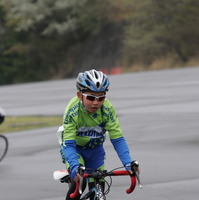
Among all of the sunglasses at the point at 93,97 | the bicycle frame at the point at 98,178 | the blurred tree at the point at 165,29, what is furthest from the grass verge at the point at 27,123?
the blurred tree at the point at 165,29

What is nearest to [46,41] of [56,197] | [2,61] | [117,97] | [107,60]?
[2,61]

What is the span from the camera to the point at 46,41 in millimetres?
62469

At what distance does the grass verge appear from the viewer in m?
19.3

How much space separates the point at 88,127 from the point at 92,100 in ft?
1.40

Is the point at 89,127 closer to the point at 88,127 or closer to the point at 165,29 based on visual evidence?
the point at 88,127

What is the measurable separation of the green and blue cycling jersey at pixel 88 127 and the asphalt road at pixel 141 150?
2.70m

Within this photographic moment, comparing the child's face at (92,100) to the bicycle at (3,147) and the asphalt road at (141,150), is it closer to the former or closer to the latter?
the asphalt road at (141,150)

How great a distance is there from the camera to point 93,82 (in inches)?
233

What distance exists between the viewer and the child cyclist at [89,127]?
5938mm

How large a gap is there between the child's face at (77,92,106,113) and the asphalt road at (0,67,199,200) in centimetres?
310

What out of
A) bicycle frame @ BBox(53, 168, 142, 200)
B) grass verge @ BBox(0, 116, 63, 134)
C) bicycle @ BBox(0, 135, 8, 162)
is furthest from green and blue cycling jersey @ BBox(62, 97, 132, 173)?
grass verge @ BBox(0, 116, 63, 134)

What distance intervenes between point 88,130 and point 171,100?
17.2 metres

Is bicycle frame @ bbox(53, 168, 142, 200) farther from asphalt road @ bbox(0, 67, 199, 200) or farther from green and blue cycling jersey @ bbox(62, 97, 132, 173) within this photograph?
asphalt road @ bbox(0, 67, 199, 200)

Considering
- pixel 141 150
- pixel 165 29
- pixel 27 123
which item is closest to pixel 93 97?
pixel 141 150
